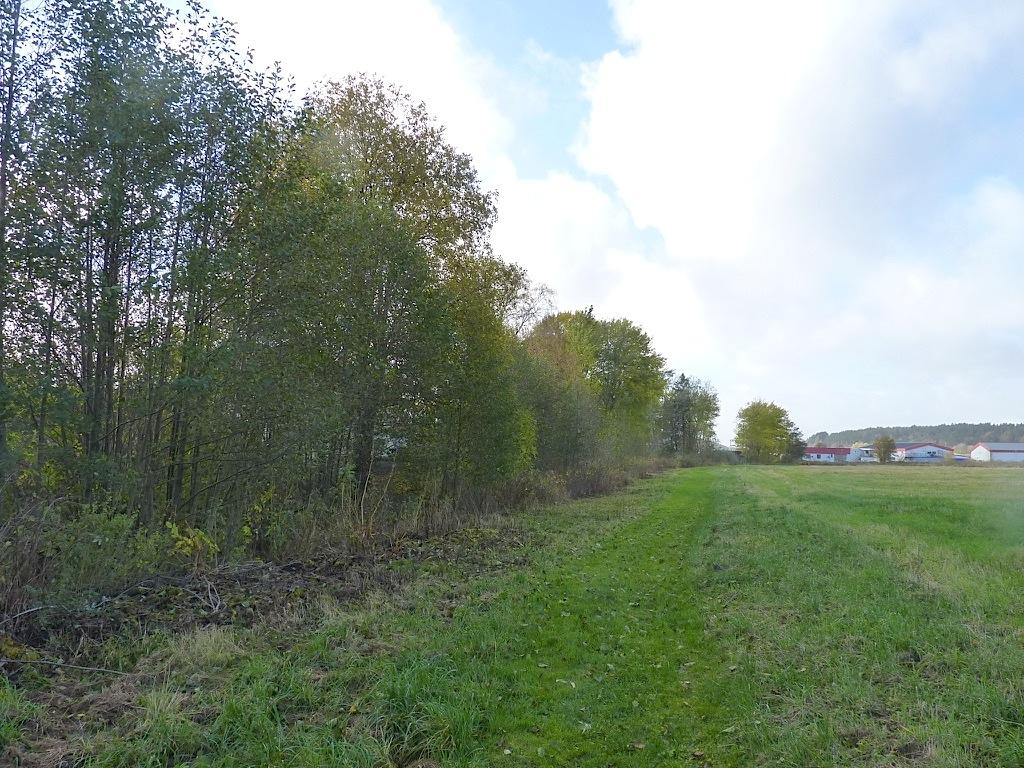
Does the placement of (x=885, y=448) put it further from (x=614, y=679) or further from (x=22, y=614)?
(x=22, y=614)

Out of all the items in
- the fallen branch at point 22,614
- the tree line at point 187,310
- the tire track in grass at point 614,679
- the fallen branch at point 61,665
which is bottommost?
the tire track in grass at point 614,679

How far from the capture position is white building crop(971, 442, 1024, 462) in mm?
63150

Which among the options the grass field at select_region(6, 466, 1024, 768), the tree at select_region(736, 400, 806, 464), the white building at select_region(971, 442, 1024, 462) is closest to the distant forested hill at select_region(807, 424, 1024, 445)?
the white building at select_region(971, 442, 1024, 462)

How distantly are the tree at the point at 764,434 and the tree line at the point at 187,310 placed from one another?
92828mm

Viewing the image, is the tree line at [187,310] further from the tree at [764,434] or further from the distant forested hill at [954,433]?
the tree at [764,434]

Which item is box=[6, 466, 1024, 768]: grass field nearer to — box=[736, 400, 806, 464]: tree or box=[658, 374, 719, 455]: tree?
box=[658, 374, 719, 455]: tree

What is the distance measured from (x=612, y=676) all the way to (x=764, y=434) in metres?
101

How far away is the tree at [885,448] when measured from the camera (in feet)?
332

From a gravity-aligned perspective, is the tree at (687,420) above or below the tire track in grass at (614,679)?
above

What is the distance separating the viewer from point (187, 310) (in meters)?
9.82

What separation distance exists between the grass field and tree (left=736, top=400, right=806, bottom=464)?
9505 cm

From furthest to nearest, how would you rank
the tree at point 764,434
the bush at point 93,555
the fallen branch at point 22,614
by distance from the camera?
the tree at point 764,434
the bush at point 93,555
the fallen branch at point 22,614

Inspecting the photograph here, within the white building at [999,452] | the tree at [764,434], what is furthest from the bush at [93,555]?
the tree at [764,434]

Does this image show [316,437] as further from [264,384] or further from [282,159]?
[282,159]
